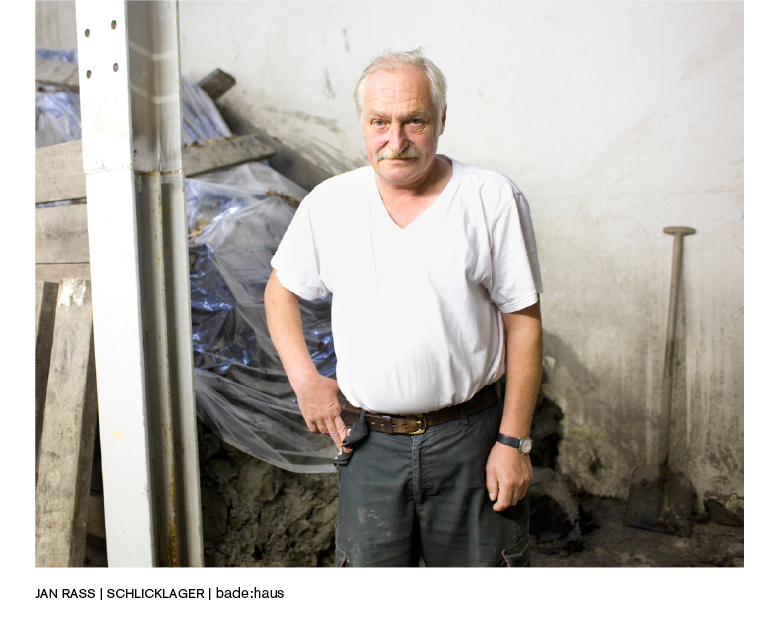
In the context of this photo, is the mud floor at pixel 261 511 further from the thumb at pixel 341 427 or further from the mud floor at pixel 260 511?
the thumb at pixel 341 427

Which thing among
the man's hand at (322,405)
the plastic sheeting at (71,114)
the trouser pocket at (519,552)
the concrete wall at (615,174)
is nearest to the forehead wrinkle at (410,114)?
the man's hand at (322,405)

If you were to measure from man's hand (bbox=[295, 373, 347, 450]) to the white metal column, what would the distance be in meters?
0.50

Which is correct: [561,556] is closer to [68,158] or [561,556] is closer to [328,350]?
[328,350]

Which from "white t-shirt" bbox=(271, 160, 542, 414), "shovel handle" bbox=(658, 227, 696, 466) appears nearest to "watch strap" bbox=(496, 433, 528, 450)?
"white t-shirt" bbox=(271, 160, 542, 414)

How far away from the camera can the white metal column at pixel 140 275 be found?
155cm

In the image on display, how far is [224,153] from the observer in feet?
10.3

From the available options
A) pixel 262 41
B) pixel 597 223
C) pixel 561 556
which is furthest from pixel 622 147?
pixel 262 41

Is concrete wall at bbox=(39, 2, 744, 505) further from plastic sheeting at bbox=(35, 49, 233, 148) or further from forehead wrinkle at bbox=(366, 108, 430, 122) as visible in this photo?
forehead wrinkle at bbox=(366, 108, 430, 122)

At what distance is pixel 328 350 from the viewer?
2408mm

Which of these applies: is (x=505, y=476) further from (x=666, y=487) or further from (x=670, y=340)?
(x=666, y=487)

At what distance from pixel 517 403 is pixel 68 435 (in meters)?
1.36

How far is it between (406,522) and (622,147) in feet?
7.50

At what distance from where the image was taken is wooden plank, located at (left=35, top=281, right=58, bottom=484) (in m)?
1.79

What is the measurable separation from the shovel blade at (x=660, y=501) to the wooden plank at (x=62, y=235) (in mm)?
2700
